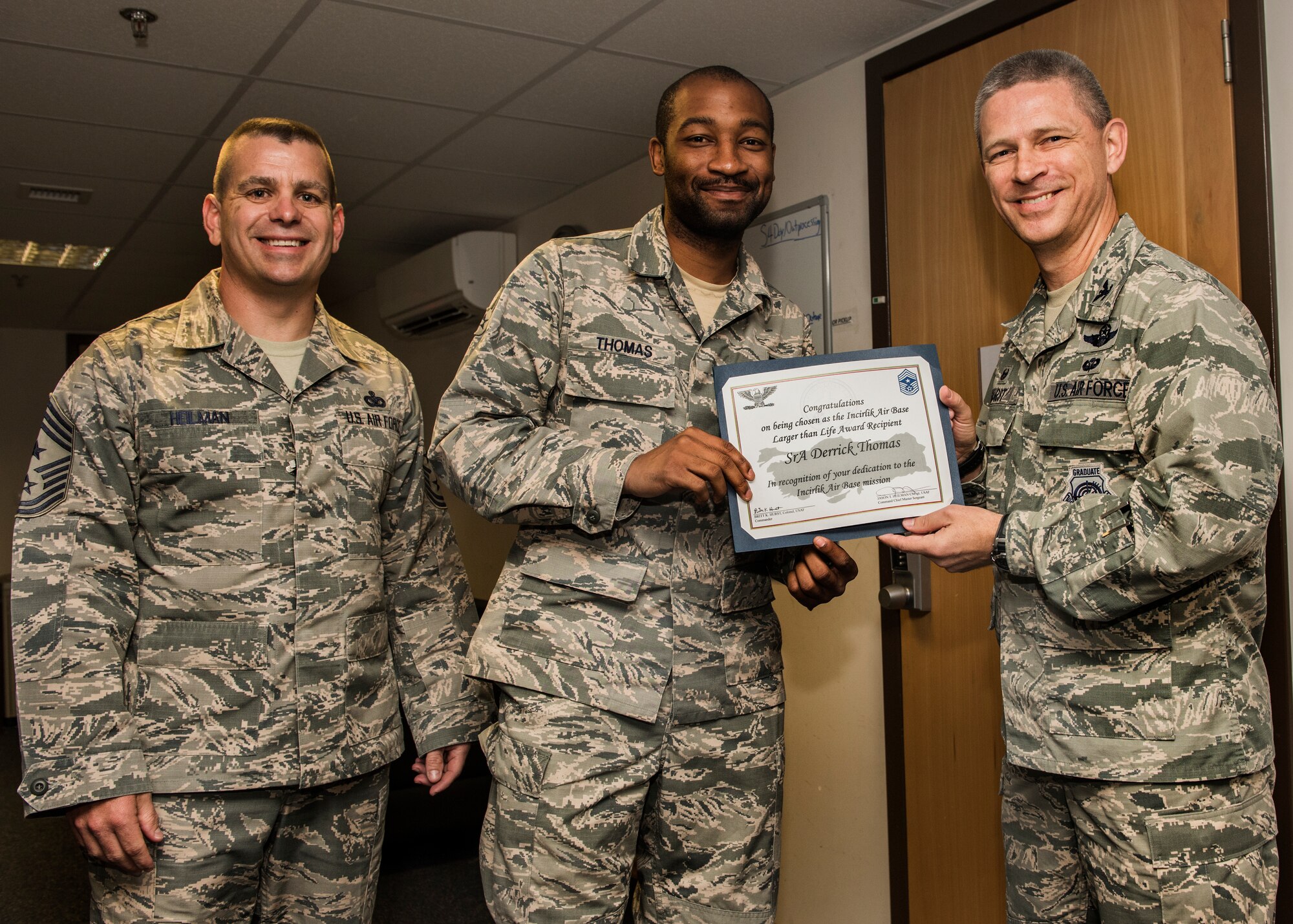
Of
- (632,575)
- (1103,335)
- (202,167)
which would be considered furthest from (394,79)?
(1103,335)

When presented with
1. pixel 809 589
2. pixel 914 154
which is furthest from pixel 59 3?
pixel 809 589

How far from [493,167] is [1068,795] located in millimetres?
2939

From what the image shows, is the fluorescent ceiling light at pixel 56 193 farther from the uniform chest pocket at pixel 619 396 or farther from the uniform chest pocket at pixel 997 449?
the uniform chest pocket at pixel 997 449

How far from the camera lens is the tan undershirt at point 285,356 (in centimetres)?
164

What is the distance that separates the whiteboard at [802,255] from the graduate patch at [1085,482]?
132cm

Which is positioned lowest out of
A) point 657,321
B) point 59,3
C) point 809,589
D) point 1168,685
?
point 1168,685

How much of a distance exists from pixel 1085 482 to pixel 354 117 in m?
2.53

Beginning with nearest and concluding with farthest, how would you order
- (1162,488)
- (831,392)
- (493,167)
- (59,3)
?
(1162,488)
(831,392)
(59,3)
(493,167)

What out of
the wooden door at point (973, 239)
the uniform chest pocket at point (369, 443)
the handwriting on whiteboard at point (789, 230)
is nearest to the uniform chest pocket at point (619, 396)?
the uniform chest pocket at point (369, 443)

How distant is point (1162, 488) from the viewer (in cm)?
120

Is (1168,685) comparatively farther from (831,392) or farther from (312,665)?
(312,665)

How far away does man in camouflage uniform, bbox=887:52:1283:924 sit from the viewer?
1.19 meters

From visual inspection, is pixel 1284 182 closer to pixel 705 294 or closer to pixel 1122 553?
pixel 1122 553

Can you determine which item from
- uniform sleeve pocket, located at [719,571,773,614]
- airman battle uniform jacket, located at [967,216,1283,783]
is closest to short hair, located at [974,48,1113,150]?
airman battle uniform jacket, located at [967,216,1283,783]
